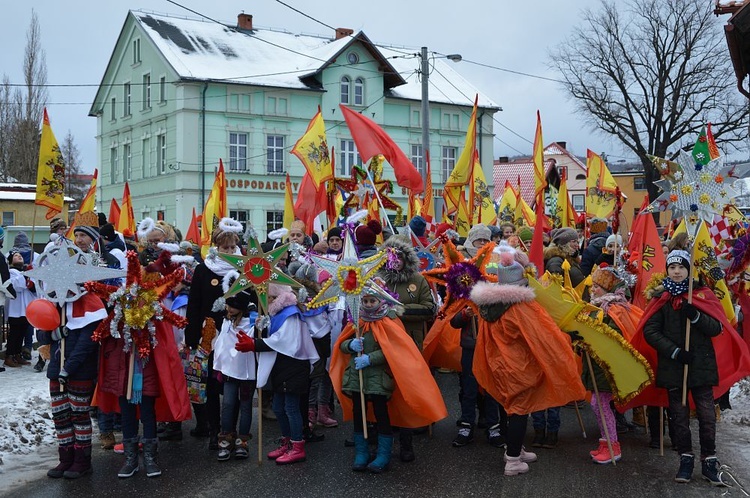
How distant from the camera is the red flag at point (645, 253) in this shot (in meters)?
9.51

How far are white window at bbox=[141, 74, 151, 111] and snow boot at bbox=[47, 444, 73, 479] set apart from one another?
36154 millimetres

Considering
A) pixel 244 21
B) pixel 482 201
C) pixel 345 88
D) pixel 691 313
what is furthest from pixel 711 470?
pixel 244 21

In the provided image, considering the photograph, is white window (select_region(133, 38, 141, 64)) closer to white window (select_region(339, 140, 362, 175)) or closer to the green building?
the green building

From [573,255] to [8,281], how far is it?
24.1ft

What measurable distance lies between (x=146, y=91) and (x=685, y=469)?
1513 inches

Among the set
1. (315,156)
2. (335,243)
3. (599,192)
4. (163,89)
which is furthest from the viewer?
(163,89)

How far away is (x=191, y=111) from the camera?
37.7 metres

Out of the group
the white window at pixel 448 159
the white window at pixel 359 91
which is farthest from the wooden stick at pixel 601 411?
the white window at pixel 448 159

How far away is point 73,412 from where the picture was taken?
648cm

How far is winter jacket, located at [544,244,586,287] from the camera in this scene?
9.32 m

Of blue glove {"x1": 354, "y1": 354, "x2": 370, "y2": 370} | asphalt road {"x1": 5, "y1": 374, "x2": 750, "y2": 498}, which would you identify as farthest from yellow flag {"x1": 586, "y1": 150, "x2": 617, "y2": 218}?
blue glove {"x1": 354, "y1": 354, "x2": 370, "y2": 370}

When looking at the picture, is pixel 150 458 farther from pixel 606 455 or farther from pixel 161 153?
pixel 161 153

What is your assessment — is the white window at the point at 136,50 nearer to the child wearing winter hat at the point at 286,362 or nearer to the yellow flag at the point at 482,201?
the yellow flag at the point at 482,201

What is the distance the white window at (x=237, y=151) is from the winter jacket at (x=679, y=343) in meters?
34.0
